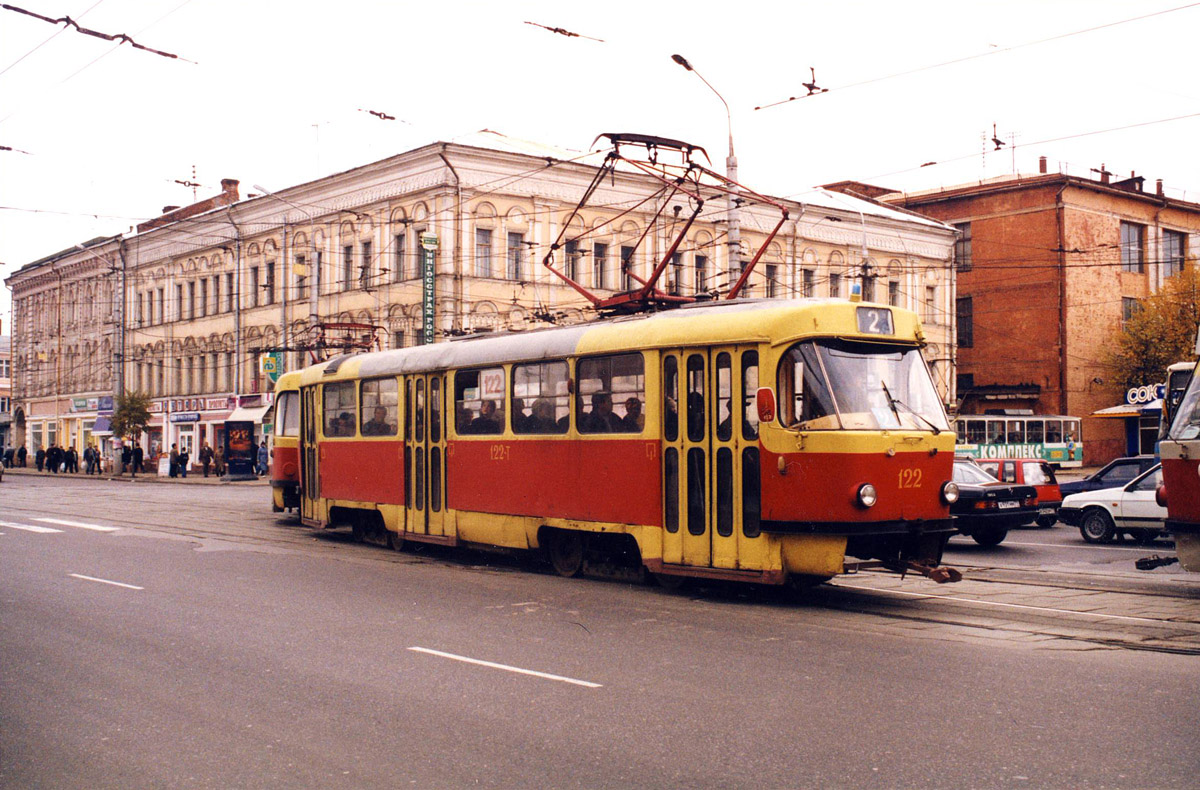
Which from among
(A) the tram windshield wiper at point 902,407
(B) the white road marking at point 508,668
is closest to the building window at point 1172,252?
(A) the tram windshield wiper at point 902,407

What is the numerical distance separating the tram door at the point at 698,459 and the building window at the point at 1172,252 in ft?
188

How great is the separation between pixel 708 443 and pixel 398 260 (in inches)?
1267

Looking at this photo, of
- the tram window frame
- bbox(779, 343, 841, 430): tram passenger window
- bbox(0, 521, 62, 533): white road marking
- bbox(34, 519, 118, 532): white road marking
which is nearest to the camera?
bbox(779, 343, 841, 430): tram passenger window

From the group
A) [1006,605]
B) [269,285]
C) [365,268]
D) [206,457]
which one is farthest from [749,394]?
[206,457]

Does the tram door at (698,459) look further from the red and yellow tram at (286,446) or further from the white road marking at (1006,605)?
the red and yellow tram at (286,446)

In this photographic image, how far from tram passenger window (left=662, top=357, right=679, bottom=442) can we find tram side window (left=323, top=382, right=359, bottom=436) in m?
7.38

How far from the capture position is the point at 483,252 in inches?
1630

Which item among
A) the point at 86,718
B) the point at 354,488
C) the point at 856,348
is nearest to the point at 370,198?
the point at 354,488

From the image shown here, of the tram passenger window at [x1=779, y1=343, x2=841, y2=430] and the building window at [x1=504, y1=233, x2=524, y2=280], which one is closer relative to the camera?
the tram passenger window at [x1=779, y1=343, x2=841, y2=430]

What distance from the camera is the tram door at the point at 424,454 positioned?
641 inches

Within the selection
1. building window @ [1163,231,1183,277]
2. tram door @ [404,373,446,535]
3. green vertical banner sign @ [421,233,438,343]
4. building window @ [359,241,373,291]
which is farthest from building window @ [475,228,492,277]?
building window @ [1163,231,1183,277]

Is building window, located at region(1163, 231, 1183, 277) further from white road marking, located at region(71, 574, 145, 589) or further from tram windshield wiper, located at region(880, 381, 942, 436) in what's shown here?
white road marking, located at region(71, 574, 145, 589)

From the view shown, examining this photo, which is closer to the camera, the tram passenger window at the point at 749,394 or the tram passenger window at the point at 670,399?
the tram passenger window at the point at 749,394

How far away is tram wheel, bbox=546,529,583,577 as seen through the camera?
14.1 metres
